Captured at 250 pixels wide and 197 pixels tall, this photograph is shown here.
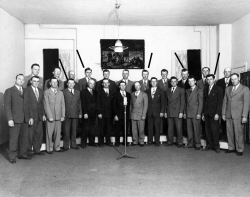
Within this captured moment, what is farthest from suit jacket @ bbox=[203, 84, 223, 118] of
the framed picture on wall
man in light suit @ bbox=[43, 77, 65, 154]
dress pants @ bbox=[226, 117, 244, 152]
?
the framed picture on wall

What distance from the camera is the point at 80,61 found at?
30.4 ft

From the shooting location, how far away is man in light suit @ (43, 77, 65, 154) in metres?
6.20

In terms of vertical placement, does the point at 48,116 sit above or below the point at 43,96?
below

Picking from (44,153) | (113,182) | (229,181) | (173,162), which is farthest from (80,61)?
(229,181)

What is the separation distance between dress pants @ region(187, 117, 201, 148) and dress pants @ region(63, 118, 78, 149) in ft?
9.22

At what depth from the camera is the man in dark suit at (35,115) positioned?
595 cm

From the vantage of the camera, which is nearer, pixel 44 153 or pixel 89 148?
pixel 44 153

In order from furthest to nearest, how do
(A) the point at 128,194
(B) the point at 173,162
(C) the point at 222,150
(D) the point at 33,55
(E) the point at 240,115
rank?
(D) the point at 33,55, (C) the point at 222,150, (E) the point at 240,115, (B) the point at 173,162, (A) the point at 128,194

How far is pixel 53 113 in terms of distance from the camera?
6258 millimetres

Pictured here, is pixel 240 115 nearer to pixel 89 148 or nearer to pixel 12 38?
pixel 89 148

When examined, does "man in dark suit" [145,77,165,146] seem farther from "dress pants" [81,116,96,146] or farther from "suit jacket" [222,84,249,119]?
"suit jacket" [222,84,249,119]

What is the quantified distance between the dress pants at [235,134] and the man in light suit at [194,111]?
0.70 metres

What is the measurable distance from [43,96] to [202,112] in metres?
3.75

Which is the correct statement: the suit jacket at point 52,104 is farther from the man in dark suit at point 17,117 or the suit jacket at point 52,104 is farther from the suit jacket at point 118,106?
the suit jacket at point 118,106
